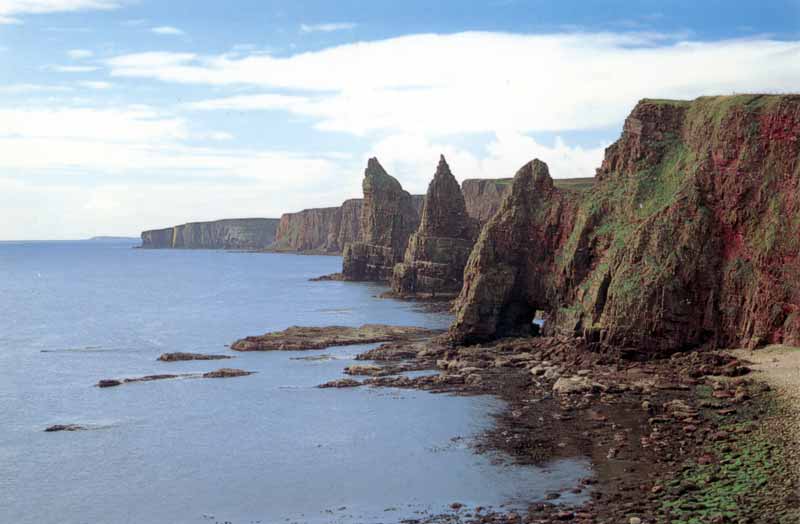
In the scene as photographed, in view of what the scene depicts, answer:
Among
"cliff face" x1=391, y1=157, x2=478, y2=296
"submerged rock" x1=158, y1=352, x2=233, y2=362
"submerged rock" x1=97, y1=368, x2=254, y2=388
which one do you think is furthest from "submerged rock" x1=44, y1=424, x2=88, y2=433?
"cliff face" x1=391, y1=157, x2=478, y2=296

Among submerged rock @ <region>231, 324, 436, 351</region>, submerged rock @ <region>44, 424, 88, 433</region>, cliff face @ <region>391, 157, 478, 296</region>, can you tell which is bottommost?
submerged rock @ <region>44, 424, 88, 433</region>

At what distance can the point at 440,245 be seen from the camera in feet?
500

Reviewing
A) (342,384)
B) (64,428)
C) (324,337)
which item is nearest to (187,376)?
(342,384)

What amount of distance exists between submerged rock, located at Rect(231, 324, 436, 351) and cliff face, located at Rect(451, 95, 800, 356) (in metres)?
17.6

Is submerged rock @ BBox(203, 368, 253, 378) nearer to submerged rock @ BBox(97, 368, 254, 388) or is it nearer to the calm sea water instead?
submerged rock @ BBox(97, 368, 254, 388)

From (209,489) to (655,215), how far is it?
144ft

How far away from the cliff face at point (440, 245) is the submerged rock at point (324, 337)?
1833 inches

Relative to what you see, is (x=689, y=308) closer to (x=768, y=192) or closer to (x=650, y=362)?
(x=650, y=362)

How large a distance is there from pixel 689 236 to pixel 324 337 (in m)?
44.9

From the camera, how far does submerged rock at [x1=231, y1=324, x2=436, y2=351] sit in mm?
Result: 95188

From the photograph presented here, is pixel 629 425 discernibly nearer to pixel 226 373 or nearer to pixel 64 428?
pixel 64 428

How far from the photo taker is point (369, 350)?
295 ft

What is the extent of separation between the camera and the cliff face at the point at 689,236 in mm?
67375

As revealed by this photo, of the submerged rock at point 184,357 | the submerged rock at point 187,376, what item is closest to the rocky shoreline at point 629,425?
the submerged rock at point 187,376
